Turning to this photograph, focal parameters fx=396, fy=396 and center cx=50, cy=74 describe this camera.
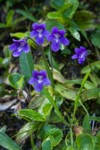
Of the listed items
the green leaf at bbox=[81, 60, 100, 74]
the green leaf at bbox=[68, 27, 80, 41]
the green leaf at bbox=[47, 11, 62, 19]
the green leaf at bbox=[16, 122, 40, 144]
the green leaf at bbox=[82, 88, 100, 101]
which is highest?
the green leaf at bbox=[47, 11, 62, 19]

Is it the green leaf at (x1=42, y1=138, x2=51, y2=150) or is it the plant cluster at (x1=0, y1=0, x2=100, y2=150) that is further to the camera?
the plant cluster at (x1=0, y1=0, x2=100, y2=150)

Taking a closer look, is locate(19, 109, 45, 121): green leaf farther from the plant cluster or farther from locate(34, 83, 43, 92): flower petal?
locate(34, 83, 43, 92): flower petal

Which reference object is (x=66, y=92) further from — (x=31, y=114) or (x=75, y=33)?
(x=75, y=33)

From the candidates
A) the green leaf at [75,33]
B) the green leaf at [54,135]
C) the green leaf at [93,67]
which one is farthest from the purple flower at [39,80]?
the green leaf at [75,33]

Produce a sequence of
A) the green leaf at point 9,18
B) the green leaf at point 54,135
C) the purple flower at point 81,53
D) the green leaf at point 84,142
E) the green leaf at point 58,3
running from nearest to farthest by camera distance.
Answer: the green leaf at point 84,142 < the green leaf at point 54,135 < the purple flower at point 81,53 < the green leaf at point 58,3 < the green leaf at point 9,18

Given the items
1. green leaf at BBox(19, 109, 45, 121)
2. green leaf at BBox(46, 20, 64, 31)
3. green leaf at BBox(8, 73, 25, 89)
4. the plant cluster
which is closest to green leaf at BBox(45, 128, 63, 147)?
the plant cluster

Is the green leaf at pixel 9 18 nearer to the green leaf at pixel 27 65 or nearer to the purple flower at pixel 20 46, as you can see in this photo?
the green leaf at pixel 27 65
